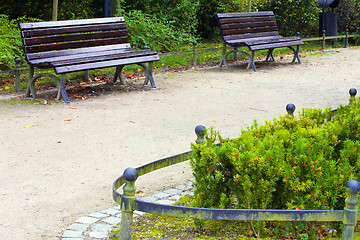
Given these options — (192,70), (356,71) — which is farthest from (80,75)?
(356,71)

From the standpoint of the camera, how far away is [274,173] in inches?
138

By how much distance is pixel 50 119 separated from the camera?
7.27 metres

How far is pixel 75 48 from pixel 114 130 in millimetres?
3229

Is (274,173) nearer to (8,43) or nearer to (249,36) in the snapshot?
(8,43)

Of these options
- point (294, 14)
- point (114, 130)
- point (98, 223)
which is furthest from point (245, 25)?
point (98, 223)

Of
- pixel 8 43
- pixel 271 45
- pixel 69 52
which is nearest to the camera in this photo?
pixel 69 52

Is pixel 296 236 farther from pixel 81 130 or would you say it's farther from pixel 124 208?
pixel 81 130

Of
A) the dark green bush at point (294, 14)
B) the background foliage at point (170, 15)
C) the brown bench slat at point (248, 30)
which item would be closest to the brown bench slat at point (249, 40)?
the brown bench slat at point (248, 30)

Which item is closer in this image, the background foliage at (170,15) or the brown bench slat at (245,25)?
the brown bench slat at (245,25)

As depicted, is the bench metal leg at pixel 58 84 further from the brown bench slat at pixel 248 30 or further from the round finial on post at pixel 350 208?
the round finial on post at pixel 350 208

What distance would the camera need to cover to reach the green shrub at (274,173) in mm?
3475

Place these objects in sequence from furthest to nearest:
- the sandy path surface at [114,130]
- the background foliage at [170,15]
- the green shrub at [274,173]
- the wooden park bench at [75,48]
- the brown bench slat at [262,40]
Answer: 1. the background foliage at [170,15]
2. the brown bench slat at [262,40]
3. the wooden park bench at [75,48]
4. the sandy path surface at [114,130]
5. the green shrub at [274,173]

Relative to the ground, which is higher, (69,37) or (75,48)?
(69,37)

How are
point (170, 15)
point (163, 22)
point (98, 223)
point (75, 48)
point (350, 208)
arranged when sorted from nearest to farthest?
point (350, 208), point (98, 223), point (75, 48), point (163, 22), point (170, 15)
